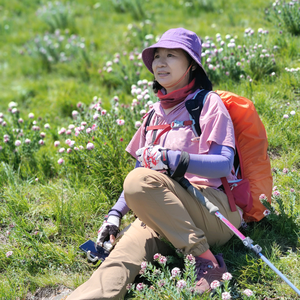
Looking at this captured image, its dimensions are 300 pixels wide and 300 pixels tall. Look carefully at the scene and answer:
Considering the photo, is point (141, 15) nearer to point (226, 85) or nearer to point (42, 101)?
point (42, 101)

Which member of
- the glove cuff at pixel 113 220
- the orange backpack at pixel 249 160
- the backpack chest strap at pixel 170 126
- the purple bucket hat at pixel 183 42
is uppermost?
the purple bucket hat at pixel 183 42

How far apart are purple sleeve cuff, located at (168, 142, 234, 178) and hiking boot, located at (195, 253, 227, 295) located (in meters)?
0.53

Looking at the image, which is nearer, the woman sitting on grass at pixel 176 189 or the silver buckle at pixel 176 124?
the woman sitting on grass at pixel 176 189

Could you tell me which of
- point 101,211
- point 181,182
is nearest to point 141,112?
point 101,211

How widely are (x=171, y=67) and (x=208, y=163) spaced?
2.58 feet

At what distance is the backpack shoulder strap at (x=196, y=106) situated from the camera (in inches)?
89.9

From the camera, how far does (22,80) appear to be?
6.30 metres

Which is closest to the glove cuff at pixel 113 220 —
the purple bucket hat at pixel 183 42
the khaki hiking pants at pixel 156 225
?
the khaki hiking pants at pixel 156 225

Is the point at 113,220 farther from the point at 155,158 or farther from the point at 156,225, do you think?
the point at 155,158

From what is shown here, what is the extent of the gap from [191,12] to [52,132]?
13.2 ft

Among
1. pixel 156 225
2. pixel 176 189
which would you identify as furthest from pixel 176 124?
pixel 156 225

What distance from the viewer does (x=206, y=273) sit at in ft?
6.65

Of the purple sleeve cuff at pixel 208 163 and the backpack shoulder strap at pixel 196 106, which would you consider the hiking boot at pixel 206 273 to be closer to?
the purple sleeve cuff at pixel 208 163

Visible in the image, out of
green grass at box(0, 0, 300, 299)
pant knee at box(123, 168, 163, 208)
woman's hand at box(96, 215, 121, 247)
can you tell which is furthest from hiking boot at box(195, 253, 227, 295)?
woman's hand at box(96, 215, 121, 247)
